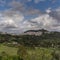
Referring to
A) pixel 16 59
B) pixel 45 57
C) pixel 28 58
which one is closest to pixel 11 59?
pixel 16 59

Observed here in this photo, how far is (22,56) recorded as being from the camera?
103 metres

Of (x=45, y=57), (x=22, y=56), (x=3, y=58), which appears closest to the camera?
(x=3, y=58)

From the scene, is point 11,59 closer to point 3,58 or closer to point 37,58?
point 3,58

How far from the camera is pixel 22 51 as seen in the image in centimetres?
10594

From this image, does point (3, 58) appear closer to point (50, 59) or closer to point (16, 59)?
point (16, 59)

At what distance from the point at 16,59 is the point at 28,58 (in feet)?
20.1

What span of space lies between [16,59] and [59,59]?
2212 centimetres

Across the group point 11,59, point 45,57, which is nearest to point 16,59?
point 11,59

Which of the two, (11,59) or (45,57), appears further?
(45,57)

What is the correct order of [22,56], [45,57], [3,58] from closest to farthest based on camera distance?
[3,58] < [22,56] < [45,57]

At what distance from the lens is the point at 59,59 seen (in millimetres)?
100625

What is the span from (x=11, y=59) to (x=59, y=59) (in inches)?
970

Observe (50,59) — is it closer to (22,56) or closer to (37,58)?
(37,58)

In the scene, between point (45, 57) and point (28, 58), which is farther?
point (45, 57)
